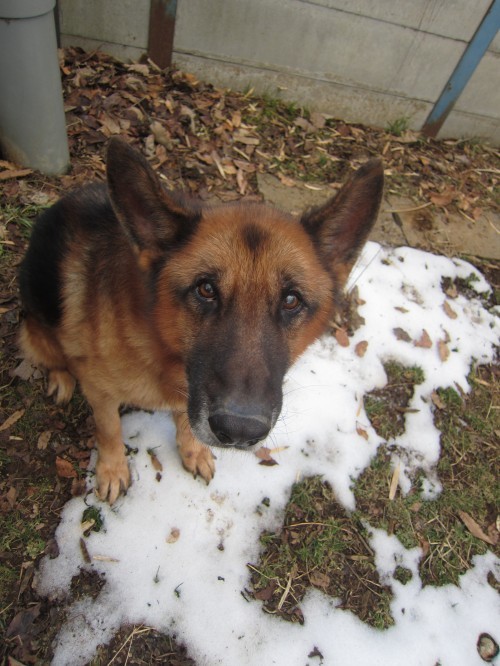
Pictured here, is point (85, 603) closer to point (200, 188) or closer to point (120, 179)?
point (120, 179)

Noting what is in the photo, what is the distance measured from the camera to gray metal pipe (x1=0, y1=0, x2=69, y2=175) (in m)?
3.17

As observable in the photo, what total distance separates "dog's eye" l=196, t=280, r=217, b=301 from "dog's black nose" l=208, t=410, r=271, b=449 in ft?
1.76

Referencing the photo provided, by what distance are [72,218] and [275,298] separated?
139 cm

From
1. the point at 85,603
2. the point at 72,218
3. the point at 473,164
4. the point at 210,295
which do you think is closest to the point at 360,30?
the point at 473,164

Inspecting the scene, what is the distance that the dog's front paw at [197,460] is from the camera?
2951 mm

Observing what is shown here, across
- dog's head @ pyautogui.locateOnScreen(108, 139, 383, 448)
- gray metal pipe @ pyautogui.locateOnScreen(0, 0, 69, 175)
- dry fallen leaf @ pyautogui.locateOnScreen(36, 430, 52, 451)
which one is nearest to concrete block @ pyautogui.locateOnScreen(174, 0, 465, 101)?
gray metal pipe @ pyautogui.locateOnScreen(0, 0, 69, 175)

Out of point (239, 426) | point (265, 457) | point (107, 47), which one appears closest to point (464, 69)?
point (107, 47)

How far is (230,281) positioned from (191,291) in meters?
0.20

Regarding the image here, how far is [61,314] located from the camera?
260cm

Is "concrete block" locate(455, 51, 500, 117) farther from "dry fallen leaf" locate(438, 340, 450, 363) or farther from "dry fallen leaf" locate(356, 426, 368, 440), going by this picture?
"dry fallen leaf" locate(356, 426, 368, 440)

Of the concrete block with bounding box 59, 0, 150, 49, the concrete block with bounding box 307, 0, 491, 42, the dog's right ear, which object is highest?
the concrete block with bounding box 307, 0, 491, 42

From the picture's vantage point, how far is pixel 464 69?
5516 mm

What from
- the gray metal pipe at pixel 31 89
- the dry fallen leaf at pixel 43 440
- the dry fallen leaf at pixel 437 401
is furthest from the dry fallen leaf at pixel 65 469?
the dry fallen leaf at pixel 437 401

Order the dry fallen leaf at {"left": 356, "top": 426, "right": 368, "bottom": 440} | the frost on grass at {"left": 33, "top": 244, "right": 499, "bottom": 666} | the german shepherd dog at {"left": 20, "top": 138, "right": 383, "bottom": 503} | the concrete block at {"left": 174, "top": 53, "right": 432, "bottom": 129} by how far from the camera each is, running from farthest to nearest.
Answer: the concrete block at {"left": 174, "top": 53, "right": 432, "bottom": 129} < the dry fallen leaf at {"left": 356, "top": 426, "right": 368, "bottom": 440} < the frost on grass at {"left": 33, "top": 244, "right": 499, "bottom": 666} < the german shepherd dog at {"left": 20, "top": 138, "right": 383, "bottom": 503}
